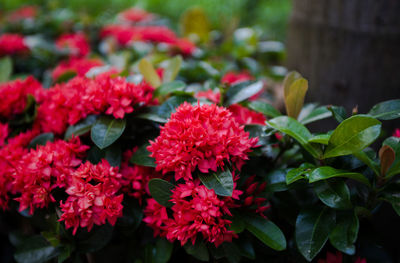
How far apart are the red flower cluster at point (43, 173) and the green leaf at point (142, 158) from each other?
6.8 inches

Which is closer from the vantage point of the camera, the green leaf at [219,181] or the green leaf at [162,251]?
the green leaf at [219,181]

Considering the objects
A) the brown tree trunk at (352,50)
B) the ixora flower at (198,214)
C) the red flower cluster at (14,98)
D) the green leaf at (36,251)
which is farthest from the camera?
the brown tree trunk at (352,50)

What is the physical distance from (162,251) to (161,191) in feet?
0.71

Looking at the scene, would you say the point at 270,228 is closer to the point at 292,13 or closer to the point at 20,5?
the point at 292,13

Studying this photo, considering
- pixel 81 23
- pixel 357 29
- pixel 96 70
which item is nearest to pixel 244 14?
pixel 81 23

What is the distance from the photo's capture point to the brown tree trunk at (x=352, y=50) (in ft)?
4.64

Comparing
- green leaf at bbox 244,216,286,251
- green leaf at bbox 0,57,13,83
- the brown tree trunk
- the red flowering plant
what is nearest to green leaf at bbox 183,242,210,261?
the red flowering plant

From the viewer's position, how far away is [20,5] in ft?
13.0

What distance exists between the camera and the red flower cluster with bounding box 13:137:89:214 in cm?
91

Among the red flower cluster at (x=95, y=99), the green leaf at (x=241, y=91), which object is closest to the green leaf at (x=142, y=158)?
the red flower cluster at (x=95, y=99)

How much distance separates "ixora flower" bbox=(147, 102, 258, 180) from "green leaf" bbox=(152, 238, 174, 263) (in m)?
0.27

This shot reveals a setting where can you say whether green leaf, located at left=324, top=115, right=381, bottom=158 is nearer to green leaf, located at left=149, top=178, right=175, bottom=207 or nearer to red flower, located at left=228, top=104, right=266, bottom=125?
red flower, located at left=228, top=104, right=266, bottom=125

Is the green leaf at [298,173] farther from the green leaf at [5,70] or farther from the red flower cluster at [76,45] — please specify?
the red flower cluster at [76,45]

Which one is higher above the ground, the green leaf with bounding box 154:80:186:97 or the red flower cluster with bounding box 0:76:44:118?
the green leaf with bounding box 154:80:186:97
